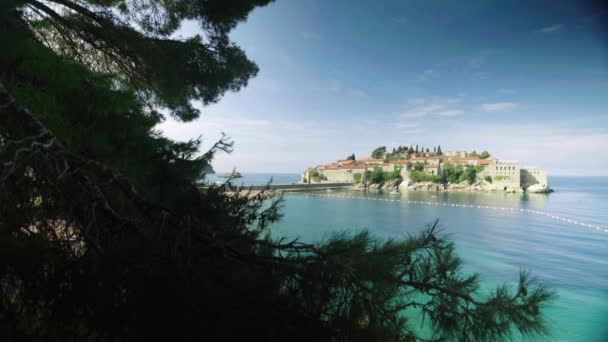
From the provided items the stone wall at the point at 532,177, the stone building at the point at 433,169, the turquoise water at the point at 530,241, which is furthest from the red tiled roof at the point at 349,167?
the stone wall at the point at 532,177

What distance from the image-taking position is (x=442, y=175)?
5206cm

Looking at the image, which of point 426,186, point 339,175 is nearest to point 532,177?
point 426,186

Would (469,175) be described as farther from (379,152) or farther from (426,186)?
(379,152)

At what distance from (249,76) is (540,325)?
3.63m

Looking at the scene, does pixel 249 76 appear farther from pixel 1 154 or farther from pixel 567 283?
pixel 567 283

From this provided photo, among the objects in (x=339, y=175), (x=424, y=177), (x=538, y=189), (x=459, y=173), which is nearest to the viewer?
(x=538, y=189)

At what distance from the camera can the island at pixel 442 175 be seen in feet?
161

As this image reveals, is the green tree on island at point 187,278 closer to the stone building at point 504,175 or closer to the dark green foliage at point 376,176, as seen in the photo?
the dark green foliage at point 376,176

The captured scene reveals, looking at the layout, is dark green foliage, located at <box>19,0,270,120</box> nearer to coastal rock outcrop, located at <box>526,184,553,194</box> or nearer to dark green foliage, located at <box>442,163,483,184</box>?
dark green foliage, located at <box>442,163,483,184</box>

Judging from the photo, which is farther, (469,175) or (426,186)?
(469,175)

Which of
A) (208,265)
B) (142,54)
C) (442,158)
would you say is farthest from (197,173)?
(442,158)

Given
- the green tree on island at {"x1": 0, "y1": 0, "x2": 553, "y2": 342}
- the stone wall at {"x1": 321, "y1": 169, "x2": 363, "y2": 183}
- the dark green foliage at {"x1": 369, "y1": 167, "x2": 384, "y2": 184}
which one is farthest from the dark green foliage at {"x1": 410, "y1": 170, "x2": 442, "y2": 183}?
the green tree on island at {"x1": 0, "y1": 0, "x2": 553, "y2": 342}

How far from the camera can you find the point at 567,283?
49.2 ft

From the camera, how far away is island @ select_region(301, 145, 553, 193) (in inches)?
1929
